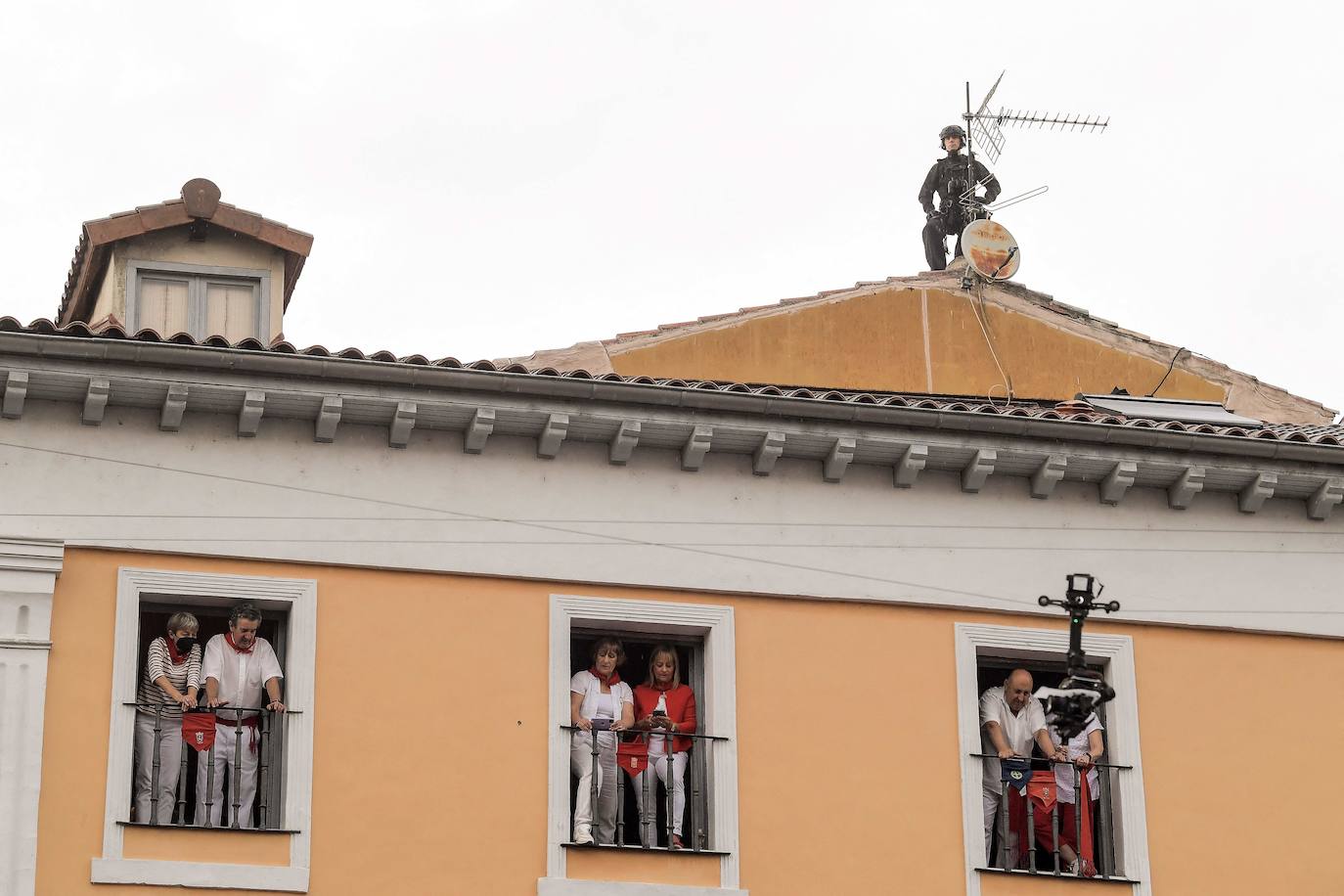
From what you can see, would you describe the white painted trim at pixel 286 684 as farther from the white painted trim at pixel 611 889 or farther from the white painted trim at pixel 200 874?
the white painted trim at pixel 611 889

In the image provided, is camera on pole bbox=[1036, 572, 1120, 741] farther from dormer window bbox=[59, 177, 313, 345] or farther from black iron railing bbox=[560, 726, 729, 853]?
dormer window bbox=[59, 177, 313, 345]

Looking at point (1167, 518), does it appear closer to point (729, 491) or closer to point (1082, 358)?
point (729, 491)

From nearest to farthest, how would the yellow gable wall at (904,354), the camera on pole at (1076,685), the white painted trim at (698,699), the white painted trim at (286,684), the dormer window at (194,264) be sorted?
the camera on pole at (1076,685)
the white painted trim at (286,684)
the white painted trim at (698,699)
the dormer window at (194,264)
the yellow gable wall at (904,354)

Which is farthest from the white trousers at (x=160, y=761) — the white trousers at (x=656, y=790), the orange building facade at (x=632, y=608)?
the white trousers at (x=656, y=790)

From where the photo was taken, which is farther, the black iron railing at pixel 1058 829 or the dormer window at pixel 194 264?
the dormer window at pixel 194 264

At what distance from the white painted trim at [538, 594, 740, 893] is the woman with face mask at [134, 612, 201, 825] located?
2.40 m

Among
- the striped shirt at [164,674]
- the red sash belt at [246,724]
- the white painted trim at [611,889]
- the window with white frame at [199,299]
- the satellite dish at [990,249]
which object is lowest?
the white painted trim at [611,889]

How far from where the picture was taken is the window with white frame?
21750 mm

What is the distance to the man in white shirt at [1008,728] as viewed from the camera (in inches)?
725

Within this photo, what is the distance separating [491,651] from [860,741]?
8.62ft

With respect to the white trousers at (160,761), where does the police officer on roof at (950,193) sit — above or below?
above

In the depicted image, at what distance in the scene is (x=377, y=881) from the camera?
659 inches

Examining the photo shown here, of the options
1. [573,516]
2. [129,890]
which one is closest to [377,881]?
[129,890]

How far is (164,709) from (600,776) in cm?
290
